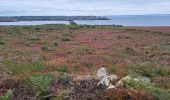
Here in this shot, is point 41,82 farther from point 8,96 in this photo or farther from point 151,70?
point 151,70

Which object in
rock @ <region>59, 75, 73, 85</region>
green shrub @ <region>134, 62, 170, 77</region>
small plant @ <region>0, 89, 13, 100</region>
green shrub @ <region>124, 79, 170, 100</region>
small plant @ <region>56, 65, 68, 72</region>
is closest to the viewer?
small plant @ <region>0, 89, 13, 100</region>

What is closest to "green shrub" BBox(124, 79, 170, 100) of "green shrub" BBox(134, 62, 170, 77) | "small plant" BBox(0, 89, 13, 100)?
"small plant" BBox(0, 89, 13, 100)

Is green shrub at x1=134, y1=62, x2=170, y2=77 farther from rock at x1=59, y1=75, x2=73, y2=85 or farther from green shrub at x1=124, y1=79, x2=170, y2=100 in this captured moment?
rock at x1=59, y1=75, x2=73, y2=85

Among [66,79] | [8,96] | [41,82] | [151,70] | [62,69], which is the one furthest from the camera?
[151,70]

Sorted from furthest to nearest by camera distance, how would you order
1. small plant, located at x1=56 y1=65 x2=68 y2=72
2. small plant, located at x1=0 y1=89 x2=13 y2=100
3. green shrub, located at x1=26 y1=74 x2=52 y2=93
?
small plant, located at x1=56 y1=65 x2=68 y2=72 → green shrub, located at x1=26 y1=74 x2=52 y2=93 → small plant, located at x1=0 y1=89 x2=13 y2=100

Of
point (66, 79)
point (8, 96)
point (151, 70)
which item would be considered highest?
point (66, 79)

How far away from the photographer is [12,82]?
12.7 meters

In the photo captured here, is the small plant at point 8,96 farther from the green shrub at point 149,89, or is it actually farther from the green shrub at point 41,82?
the green shrub at point 149,89

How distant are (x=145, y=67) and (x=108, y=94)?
26.5 ft

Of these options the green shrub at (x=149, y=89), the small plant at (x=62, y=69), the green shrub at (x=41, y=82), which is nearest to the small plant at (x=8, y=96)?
the green shrub at (x=41, y=82)

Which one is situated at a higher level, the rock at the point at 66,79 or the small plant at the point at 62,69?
the rock at the point at 66,79

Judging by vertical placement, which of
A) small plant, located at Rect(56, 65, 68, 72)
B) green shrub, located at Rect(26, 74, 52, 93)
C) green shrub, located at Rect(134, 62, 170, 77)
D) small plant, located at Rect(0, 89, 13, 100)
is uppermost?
green shrub, located at Rect(26, 74, 52, 93)

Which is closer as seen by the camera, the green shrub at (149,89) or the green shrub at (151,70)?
the green shrub at (149,89)

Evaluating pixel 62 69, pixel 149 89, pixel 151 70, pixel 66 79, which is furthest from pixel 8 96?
pixel 151 70
